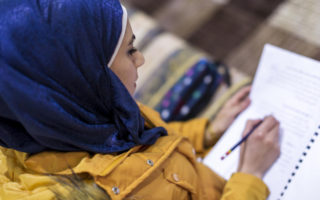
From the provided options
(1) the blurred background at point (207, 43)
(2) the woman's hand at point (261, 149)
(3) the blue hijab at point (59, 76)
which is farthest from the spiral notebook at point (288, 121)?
(3) the blue hijab at point (59, 76)

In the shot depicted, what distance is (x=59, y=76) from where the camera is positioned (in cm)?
58

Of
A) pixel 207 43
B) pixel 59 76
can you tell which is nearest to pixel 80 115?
pixel 59 76

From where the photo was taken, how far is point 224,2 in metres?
1.67

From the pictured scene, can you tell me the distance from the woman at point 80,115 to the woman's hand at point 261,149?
0.01 meters

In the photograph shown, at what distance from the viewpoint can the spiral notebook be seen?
752 mm

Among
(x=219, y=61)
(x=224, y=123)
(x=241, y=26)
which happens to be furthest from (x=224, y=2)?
(x=224, y=123)

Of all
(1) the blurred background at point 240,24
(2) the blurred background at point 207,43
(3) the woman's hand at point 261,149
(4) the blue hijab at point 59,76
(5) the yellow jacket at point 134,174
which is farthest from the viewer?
(1) the blurred background at point 240,24

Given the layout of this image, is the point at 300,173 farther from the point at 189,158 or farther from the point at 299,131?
the point at 189,158

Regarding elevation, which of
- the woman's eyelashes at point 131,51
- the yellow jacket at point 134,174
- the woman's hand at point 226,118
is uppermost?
Answer: the woman's eyelashes at point 131,51

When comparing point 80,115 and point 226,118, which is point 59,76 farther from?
point 226,118

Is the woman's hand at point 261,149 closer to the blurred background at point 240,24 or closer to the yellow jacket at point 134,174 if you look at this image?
the yellow jacket at point 134,174

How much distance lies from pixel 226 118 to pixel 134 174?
47 centimetres

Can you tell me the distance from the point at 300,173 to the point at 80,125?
0.55m

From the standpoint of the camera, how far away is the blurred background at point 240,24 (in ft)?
4.66
